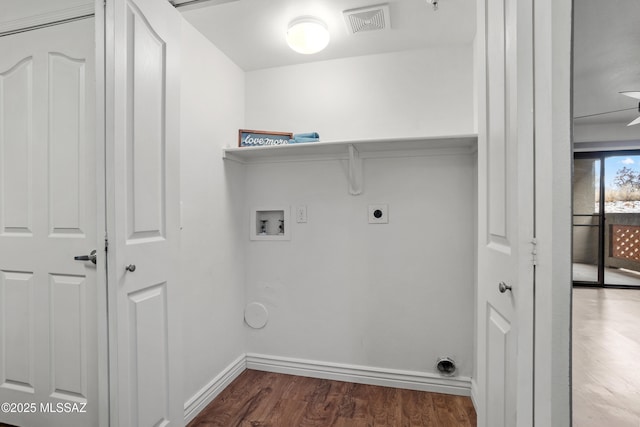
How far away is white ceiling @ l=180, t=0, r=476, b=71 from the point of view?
5.40 feet

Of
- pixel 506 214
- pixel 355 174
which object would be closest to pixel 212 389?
pixel 355 174

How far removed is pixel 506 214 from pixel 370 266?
1245mm

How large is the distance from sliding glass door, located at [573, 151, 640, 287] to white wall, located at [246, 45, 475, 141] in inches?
56.9

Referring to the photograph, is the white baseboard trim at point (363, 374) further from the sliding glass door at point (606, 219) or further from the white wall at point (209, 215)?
the sliding glass door at point (606, 219)

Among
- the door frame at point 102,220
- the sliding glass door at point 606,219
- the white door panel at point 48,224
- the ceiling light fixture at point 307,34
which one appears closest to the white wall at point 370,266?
the ceiling light fixture at point 307,34

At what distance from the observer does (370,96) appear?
217 cm

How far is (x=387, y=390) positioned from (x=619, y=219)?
1.81m

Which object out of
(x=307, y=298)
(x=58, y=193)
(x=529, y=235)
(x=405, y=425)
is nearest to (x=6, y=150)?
(x=58, y=193)

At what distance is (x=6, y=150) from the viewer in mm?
1568

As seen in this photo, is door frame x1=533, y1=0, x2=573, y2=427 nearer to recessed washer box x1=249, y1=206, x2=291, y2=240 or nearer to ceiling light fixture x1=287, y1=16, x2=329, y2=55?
ceiling light fixture x1=287, y1=16, x2=329, y2=55

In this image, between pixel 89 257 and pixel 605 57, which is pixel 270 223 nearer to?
pixel 89 257

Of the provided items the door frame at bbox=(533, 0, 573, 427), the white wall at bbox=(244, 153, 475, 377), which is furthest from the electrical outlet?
the door frame at bbox=(533, 0, 573, 427)

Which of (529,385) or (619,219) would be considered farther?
(529,385)

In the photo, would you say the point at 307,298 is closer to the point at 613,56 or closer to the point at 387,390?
the point at 387,390
